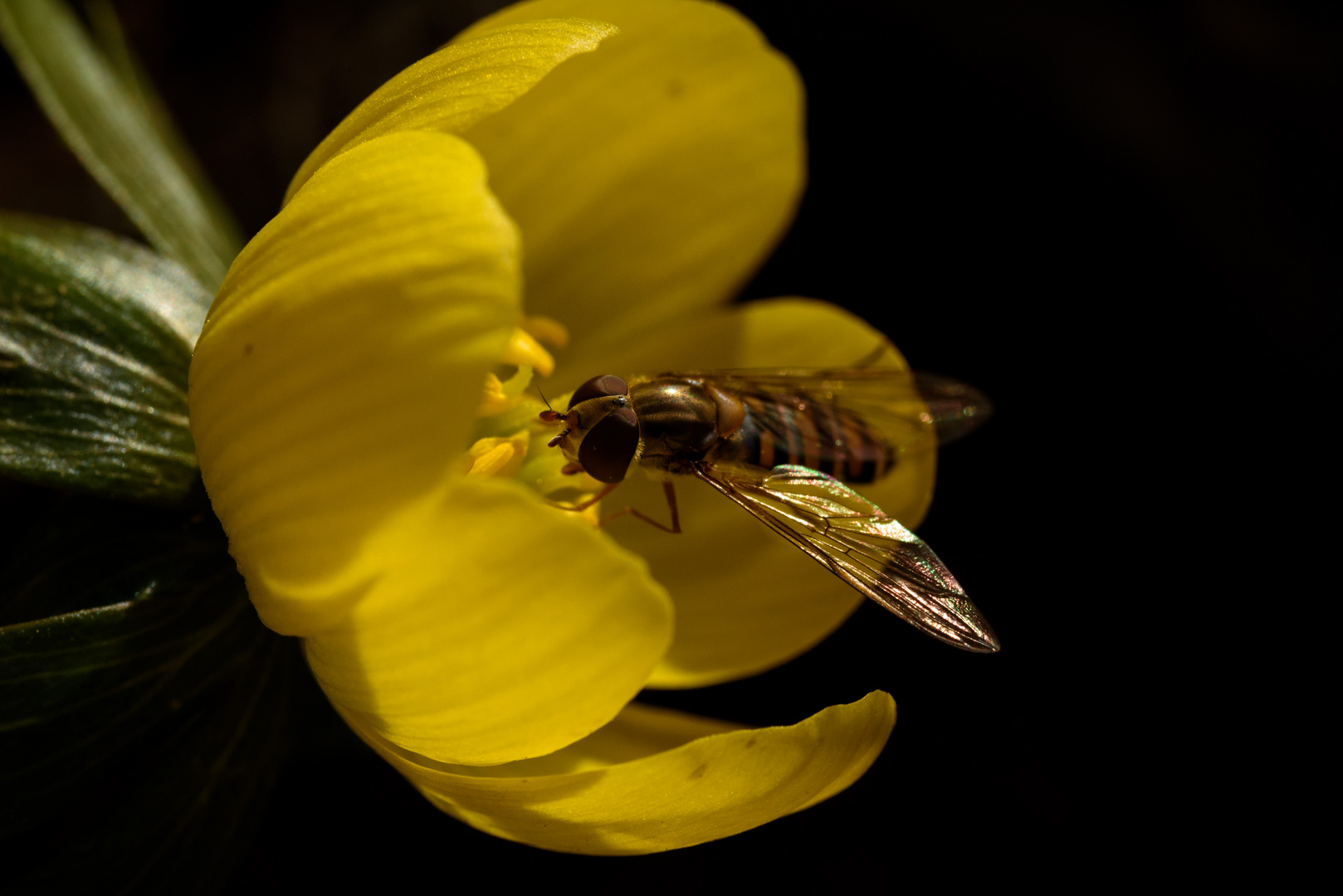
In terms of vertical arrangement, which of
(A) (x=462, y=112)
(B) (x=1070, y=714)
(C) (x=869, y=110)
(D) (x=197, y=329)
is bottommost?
(B) (x=1070, y=714)

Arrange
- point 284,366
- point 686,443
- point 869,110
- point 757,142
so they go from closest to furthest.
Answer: point 284,366
point 686,443
point 757,142
point 869,110

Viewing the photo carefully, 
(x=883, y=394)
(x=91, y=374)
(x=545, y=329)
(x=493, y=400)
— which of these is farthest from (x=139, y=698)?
(x=883, y=394)

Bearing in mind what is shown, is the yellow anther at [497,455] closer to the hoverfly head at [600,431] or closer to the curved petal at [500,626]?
the hoverfly head at [600,431]

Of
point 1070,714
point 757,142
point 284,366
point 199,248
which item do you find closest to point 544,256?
point 757,142

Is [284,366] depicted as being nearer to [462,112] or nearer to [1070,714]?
[462,112]

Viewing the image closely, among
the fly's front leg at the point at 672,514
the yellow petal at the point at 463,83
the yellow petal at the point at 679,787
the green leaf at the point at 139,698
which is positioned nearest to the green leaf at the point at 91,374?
the green leaf at the point at 139,698
